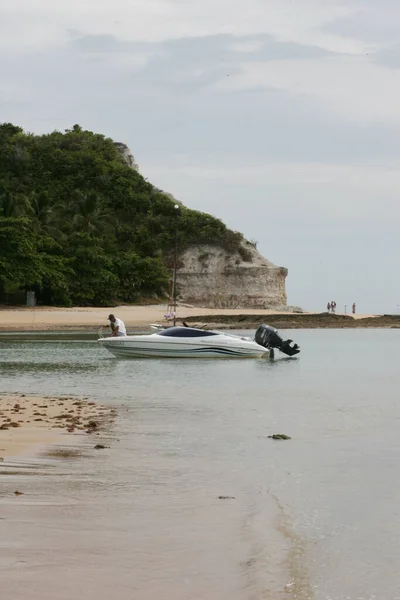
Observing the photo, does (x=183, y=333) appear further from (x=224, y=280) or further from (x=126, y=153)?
(x=126, y=153)

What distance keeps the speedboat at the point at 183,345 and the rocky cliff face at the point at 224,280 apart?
186 ft

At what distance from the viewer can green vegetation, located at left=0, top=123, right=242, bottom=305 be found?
2960 inches

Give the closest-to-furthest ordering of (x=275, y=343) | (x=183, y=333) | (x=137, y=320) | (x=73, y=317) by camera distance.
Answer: (x=183, y=333)
(x=275, y=343)
(x=73, y=317)
(x=137, y=320)

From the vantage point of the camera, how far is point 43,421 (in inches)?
693

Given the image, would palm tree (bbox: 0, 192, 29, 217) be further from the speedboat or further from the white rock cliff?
the speedboat

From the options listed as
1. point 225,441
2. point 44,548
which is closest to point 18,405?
point 225,441

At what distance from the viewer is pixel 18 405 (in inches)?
786

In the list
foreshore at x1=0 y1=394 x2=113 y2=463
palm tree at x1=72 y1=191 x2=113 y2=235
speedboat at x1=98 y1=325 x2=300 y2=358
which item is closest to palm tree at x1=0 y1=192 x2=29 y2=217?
palm tree at x1=72 y1=191 x2=113 y2=235

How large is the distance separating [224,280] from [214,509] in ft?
292

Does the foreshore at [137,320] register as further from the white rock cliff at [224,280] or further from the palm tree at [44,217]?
the white rock cliff at [224,280]

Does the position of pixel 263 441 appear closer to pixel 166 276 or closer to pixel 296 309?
pixel 166 276

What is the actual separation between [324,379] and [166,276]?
58574mm

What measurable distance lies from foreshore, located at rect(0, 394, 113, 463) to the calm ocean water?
59 centimetres

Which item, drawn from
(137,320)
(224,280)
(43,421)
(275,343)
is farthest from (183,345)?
(224,280)
